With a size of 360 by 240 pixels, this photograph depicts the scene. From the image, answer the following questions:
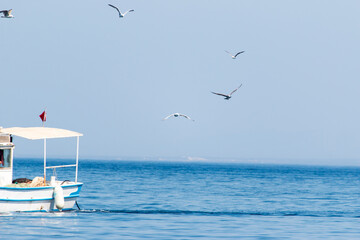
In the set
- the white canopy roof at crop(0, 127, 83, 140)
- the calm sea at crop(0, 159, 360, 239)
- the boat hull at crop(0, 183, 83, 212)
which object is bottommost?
the calm sea at crop(0, 159, 360, 239)

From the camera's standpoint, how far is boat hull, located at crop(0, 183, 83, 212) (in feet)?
127

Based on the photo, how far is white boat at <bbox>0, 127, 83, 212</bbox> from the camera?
3900 cm

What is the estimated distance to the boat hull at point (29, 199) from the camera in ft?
127

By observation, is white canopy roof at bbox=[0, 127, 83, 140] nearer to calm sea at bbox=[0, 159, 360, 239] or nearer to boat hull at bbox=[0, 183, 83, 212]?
boat hull at bbox=[0, 183, 83, 212]

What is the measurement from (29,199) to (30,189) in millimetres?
579

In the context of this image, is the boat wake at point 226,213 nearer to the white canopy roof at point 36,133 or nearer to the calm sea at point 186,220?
the calm sea at point 186,220

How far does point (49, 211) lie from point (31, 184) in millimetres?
1801

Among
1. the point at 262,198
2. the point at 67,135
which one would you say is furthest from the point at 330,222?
the point at 262,198

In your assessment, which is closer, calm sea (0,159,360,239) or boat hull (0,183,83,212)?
calm sea (0,159,360,239)

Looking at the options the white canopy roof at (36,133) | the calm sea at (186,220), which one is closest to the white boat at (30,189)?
the white canopy roof at (36,133)

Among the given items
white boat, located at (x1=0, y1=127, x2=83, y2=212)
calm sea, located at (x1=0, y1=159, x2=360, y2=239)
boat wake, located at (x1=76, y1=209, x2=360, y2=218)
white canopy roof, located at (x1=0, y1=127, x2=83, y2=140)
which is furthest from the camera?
boat wake, located at (x1=76, y1=209, x2=360, y2=218)

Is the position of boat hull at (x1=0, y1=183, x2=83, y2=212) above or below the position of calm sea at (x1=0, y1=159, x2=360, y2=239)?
above

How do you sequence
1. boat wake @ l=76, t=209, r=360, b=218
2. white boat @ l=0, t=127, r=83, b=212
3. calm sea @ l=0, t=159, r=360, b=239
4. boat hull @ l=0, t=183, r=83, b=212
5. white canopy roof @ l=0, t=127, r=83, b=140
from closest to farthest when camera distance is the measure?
calm sea @ l=0, t=159, r=360, b=239
boat hull @ l=0, t=183, r=83, b=212
white boat @ l=0, t=127, r=83, b=212
white canopy roof @ l=0, t=127, r=83, b=140
boat wake @ l=76, t=209, r=360, b=218

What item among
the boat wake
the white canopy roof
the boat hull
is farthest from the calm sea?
the white canopy roof
